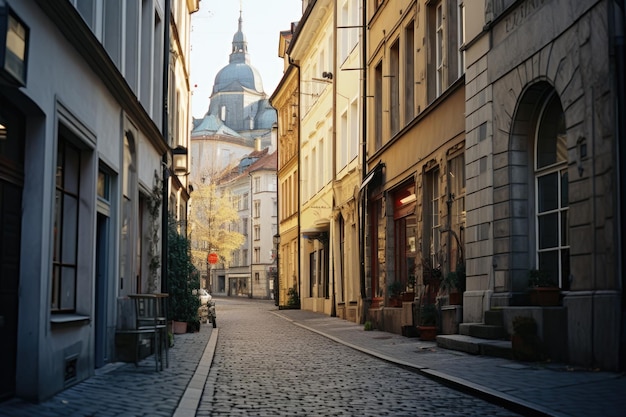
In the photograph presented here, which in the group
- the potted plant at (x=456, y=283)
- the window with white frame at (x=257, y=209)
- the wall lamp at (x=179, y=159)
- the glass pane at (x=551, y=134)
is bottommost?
the potted plant at (x=456, y=283)

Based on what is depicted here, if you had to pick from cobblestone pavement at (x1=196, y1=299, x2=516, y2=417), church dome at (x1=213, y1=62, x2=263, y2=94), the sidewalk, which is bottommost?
cobblestone pavement at (x1=196, y1=299, x2=516, y2=417)

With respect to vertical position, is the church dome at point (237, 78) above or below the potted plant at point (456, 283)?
above

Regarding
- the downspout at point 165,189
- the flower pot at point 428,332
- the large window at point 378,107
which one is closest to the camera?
the flower pot at point 428,332

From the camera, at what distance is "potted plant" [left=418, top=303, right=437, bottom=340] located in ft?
59.6

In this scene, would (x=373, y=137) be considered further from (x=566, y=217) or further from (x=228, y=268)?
(x=228, y=268)

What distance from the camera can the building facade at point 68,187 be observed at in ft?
27.8

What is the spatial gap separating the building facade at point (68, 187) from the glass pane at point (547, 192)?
258 inches

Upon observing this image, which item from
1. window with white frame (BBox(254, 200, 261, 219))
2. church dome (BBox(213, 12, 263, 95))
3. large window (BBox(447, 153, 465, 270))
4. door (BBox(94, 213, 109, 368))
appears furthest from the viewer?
church dome (BBox(213, 12, 263, 95))

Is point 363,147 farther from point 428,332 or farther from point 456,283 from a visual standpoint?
point 456,283

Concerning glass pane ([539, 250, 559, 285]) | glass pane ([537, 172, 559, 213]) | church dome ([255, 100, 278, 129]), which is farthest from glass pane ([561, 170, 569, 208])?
church dome ([255, 100, 278, 129])

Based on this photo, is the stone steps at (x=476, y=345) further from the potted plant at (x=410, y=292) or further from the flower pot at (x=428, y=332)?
the potted plant at (x=410, y=292)

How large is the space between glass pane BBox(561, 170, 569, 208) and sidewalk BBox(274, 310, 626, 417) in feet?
8.07

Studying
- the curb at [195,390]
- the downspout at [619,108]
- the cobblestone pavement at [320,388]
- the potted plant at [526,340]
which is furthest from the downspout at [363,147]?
the downspout at [619,108]

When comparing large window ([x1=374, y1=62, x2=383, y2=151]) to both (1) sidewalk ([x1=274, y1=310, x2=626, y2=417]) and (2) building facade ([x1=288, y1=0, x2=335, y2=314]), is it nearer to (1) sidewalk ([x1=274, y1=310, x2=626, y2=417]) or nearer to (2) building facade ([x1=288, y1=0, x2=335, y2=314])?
(2) building facade ([x1=288, y1=0, x2=335, y2=314])
